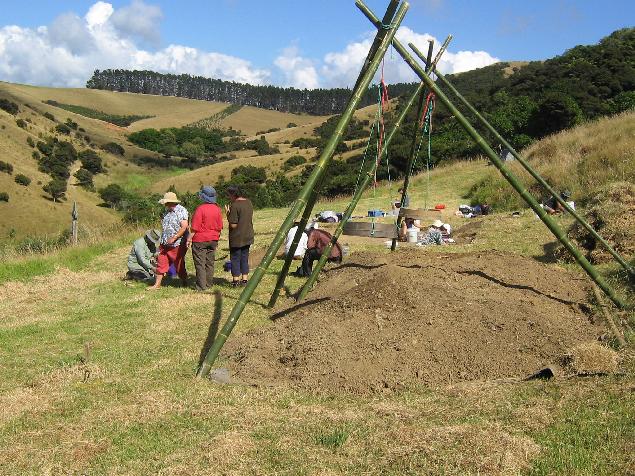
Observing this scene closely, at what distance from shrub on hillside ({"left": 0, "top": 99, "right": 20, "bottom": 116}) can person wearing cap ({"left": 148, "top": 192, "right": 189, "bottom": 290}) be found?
90.2 meters

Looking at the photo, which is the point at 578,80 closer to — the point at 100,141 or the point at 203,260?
the point at 203,260

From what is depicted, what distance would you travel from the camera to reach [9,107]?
91.6 m

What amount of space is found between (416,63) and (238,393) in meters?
4.66

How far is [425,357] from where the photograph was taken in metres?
6.18

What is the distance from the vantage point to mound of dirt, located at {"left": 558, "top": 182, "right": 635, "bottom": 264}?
33.3ft

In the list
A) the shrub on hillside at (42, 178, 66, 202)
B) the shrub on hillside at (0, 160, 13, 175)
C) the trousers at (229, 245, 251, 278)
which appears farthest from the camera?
the shrub on hillside at (42, 178, 66, 202)

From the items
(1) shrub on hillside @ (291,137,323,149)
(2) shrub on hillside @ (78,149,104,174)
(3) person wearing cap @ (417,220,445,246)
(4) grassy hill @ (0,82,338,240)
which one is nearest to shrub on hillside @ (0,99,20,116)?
(4) grassy hill @ (0,82,338,240)

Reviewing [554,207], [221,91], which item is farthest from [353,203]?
[221,91]

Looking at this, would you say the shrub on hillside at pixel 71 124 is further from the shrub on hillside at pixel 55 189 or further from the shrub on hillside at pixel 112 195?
the shrub on hillside at pixel 55 189

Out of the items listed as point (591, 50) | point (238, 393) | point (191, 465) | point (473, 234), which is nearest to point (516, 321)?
point (238, 393)

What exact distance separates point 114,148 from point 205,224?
94.1 m

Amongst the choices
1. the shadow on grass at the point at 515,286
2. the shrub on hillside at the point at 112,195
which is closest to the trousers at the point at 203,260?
the shadow on grass at the point at 515,286

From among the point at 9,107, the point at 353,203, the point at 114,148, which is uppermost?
the point at 9,107

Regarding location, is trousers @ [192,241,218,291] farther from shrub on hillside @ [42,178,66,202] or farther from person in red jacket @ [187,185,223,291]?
shrub on hillside @ [42,178,66,202]
